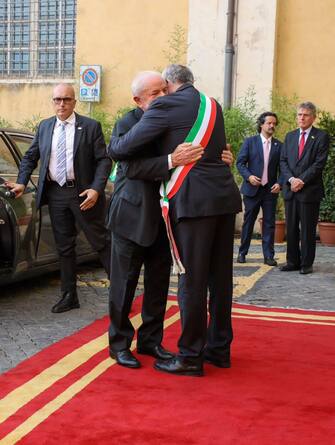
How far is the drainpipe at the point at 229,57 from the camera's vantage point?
11320mm

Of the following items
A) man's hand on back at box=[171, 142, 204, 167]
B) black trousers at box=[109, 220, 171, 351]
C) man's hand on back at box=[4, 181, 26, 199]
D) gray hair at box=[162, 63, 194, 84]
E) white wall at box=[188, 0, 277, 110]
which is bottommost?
black trousers at box=[109, 220, 171, 351]

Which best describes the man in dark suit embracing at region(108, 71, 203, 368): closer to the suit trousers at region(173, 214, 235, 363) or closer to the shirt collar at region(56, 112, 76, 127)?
Result: the suit trousers at region(173, 214, 235, 363)

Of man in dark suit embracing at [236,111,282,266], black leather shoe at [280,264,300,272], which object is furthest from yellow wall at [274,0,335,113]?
black leather shoe at [280,264,300,272]

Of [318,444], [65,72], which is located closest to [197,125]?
[318,444]

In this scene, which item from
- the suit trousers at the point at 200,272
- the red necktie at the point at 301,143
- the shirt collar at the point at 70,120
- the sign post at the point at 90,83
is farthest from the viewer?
the sign post at the point at 90,83

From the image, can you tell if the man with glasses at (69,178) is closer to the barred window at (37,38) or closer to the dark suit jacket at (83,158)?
the dark suit jacket at (83,158)

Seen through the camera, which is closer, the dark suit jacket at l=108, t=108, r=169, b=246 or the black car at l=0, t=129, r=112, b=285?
the dark suit jacket at l=108, t=108, r=169, b=246

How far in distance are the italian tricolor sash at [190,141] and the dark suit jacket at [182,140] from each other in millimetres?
28

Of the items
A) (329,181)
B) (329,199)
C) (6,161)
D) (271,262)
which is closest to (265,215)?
(271,262)

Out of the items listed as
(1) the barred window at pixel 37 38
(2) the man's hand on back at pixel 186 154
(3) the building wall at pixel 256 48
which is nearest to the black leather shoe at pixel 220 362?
(2) the man's hand on back at pixel 186 154

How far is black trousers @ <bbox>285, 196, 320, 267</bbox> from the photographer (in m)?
7.85

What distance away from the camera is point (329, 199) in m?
10.2

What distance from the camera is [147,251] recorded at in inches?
179

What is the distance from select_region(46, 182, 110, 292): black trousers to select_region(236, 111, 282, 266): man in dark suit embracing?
9.72ft
